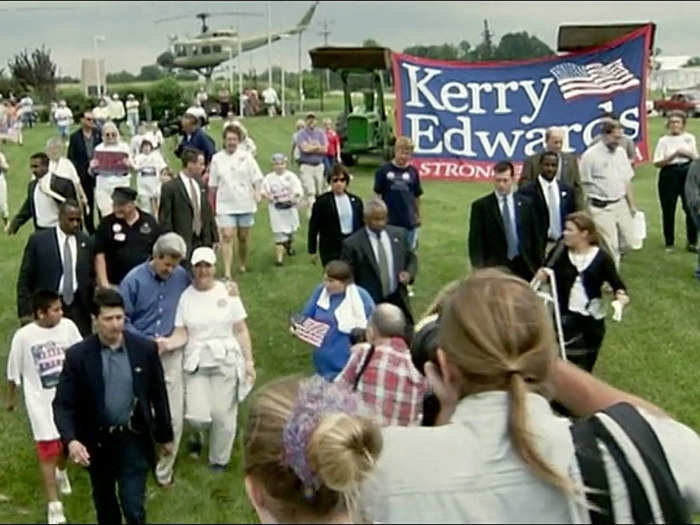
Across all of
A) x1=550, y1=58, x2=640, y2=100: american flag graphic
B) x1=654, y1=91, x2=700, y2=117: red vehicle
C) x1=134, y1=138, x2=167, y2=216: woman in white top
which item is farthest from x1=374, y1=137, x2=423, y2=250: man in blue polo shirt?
x1=654, y1=91, x2=700, y2=117: red vehicle

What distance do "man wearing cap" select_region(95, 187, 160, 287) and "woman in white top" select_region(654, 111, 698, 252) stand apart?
7019 mm

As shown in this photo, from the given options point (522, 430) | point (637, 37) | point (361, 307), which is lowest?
point (361, 307)

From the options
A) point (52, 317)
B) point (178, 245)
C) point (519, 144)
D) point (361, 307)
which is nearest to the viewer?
point (52, 317)

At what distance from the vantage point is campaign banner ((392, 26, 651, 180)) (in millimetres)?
12805

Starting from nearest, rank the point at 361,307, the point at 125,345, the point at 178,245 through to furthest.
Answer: the point at 125,345, the point at 178,245, the point at 361,307

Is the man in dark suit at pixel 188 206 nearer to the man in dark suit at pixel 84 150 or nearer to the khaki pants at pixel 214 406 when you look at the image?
the man in dark suit at pixel 84 150

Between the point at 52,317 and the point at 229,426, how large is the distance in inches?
49.9

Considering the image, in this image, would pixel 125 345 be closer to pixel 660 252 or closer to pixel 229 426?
pixel 229 426

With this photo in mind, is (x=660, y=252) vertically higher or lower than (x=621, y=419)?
lower

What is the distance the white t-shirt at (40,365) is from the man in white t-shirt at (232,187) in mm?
5668

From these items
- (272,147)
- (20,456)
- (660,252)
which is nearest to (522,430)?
(20,456)

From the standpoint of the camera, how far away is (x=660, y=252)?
13508 mm

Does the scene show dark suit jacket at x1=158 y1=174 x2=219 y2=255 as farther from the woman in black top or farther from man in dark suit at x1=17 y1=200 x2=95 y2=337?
the woman in black top

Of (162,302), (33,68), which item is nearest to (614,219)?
(162,302)
